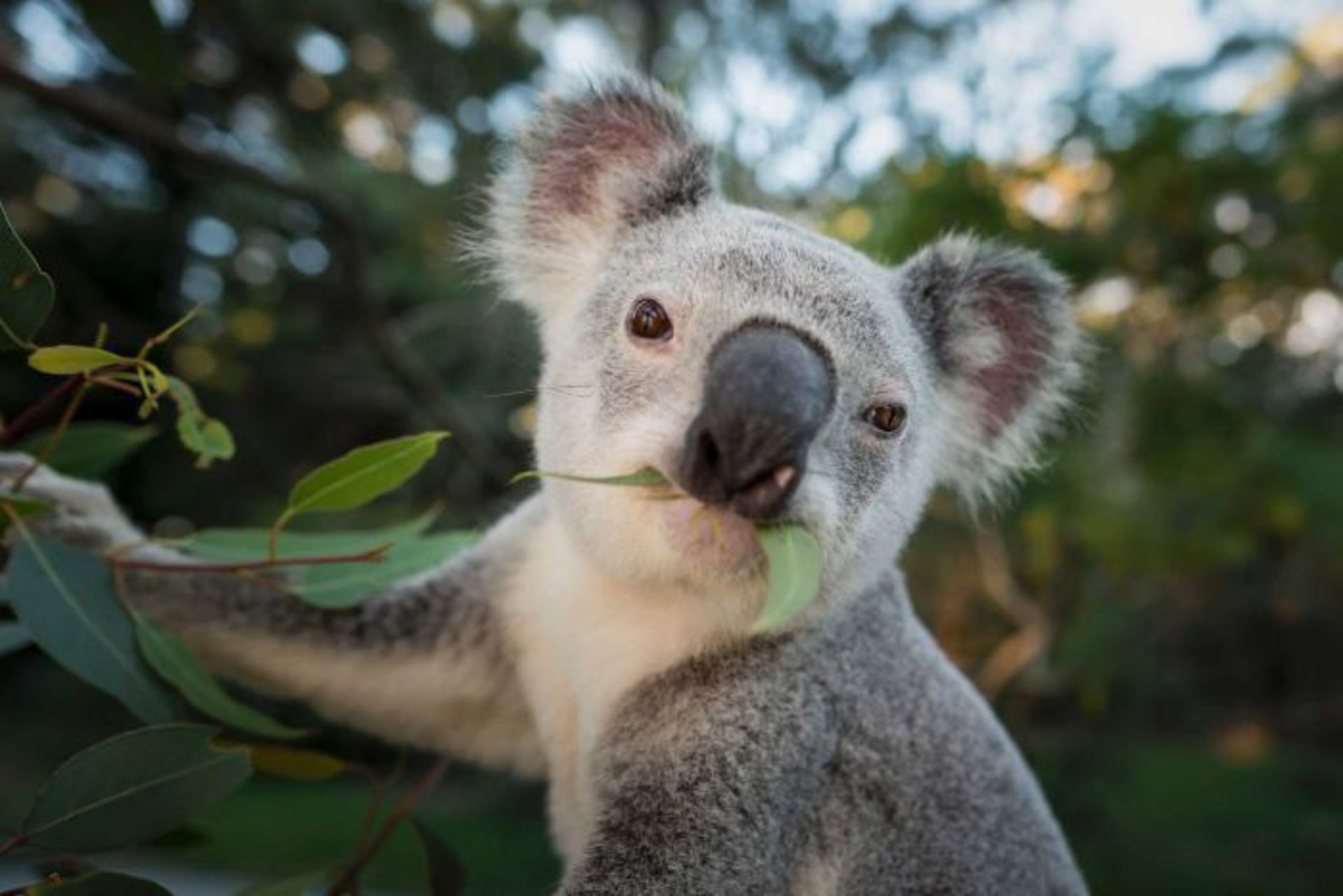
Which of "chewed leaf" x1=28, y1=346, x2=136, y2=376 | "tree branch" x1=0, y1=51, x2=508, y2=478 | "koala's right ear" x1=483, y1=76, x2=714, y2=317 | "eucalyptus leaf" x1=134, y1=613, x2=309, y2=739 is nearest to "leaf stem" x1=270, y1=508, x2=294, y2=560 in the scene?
"eucalyptus leaf" x1=134, y1=613, x2=309, y2=739

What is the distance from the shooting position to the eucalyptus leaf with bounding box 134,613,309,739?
4.35ft

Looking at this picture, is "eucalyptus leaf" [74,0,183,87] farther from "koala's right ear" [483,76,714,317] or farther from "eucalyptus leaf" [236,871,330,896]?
"eucalyptus leaf" [236,871,330,896]

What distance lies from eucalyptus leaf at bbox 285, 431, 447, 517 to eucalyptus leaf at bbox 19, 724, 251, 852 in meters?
0.28

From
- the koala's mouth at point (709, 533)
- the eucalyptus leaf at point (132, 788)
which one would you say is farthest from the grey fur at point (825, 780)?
the eucalyptus leaf at point (132, 788)

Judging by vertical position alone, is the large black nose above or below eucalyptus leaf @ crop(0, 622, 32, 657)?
above

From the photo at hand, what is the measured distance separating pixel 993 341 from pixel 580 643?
34.1 inches

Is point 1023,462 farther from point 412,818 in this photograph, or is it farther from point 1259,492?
point 1259,492

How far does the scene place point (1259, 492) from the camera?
3.93 meters

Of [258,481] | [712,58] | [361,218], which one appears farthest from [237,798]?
[712,58]

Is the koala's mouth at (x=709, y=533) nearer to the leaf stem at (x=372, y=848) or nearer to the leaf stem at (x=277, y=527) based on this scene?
the leaf stem at (x=277, y=527)

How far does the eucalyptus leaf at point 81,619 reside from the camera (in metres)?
1.18

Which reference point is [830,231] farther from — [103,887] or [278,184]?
[103,887]

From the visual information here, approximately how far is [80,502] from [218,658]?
328 mm

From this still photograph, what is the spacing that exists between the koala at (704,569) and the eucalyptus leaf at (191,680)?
13.0 inches
